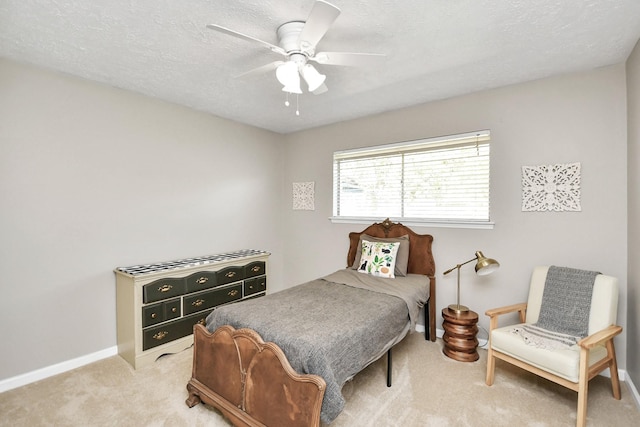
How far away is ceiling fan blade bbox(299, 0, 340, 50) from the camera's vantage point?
132 centimetres

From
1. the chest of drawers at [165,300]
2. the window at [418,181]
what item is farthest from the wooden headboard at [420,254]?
the chest of drawers at [165,300]

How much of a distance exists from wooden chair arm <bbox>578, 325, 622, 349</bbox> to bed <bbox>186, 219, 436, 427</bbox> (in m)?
1.07

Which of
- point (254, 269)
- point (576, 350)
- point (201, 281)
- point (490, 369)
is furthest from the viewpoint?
point (254, 269)

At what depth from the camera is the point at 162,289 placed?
107 inches

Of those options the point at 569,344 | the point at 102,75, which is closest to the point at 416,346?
the point at 569,344

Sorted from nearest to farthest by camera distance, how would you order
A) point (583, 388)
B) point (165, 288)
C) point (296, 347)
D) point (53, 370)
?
point (296, 347) < point (583, 388) < point (53, 370) < point (165, 288)

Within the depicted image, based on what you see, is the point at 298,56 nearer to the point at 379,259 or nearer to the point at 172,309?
the point at 379,259

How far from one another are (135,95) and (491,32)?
310 cm

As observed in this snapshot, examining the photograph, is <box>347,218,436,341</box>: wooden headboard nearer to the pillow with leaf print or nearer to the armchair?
the pillow with leaf print

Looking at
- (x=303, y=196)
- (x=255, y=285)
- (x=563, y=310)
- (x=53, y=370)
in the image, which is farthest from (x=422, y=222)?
(x=53, y=370)

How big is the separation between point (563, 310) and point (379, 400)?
1.56m

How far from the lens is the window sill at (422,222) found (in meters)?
2.90

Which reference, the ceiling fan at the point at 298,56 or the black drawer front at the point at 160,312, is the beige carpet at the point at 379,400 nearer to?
the black drawer front at the point at 160,312

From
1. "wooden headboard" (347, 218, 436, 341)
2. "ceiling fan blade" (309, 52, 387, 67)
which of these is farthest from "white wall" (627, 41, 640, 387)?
"ceiling fan blade" (309, 52, 387, 67)
